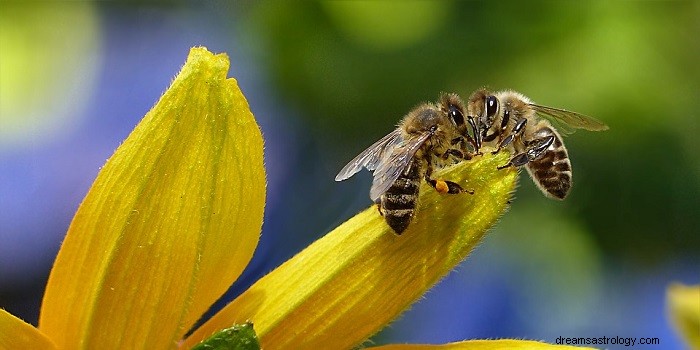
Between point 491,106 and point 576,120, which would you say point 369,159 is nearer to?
point 491,106

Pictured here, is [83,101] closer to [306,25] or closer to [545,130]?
[306,25]

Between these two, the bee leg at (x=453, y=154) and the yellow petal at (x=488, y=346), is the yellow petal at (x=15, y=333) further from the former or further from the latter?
the bee leg at (x=453, y=154)

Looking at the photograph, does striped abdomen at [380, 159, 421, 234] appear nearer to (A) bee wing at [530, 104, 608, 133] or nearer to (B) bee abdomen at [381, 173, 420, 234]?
(B) bee abdomen at [381, 173, 420, 234]

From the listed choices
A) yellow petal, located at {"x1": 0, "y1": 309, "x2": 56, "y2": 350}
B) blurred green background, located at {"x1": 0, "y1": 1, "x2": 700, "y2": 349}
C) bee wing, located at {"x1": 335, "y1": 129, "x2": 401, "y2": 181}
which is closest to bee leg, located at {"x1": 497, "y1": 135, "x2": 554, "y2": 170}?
bee wing, located at {"x1": 335, "y1": 129, "x2": 401, "y2": 181}

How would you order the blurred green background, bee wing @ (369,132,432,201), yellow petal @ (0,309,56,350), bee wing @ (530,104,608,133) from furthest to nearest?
the blurred green background, bee wing @ (530,104,608,133), bee wing @ (369,132,432,201), yellow petal @ (0,309,56,350)

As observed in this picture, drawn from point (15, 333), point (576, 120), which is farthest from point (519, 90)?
point (15, 333)

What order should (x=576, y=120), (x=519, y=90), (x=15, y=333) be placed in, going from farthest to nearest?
(x=519, y=90) → (x=576, y=120) → (x=15, y=333)
